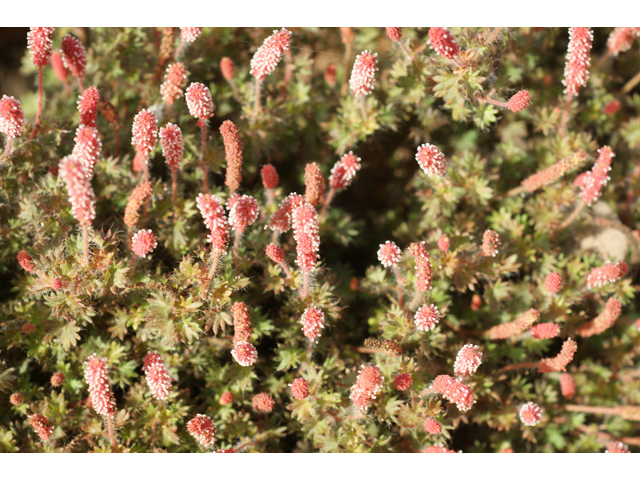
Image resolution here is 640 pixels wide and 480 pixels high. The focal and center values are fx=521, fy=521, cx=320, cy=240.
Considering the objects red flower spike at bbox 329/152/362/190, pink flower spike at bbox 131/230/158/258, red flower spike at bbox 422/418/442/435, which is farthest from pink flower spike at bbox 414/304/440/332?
pink flower spike at bbox 131/230/158/258

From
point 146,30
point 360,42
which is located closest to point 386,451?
point 360,42

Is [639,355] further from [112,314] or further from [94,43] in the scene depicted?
[94,43]

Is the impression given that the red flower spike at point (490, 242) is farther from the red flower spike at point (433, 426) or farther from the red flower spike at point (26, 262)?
the red flower spike at point (26, 262)

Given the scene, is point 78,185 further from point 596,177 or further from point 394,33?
point 596,177

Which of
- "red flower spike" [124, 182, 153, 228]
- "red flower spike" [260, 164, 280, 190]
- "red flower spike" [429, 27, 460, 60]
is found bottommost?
"red flower spike" [124, 182, 153, 228]

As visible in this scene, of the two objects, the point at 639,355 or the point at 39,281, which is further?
the point at 639,355

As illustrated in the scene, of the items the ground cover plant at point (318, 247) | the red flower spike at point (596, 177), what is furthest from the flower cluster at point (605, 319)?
the red flower spike at point (596, 177)

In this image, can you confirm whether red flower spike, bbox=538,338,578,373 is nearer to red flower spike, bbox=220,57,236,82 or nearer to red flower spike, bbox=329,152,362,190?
red flower spike, bbox=329,152,362,190
